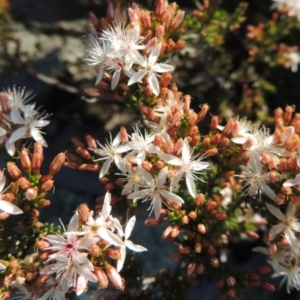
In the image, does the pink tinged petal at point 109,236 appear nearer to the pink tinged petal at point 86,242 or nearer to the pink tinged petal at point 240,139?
the pink tinged petal at point 86,242

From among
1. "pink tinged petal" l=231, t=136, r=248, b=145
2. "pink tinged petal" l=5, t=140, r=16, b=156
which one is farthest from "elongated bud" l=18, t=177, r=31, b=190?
"pink tinged petal" l=231, t=136, r=248, b=145

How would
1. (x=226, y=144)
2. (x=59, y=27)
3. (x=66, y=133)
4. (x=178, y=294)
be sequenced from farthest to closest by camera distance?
1. (x=59, y=27)
2. (x=66, y=133)
3. (x=178, y=294)
4. (x=226, y=144)

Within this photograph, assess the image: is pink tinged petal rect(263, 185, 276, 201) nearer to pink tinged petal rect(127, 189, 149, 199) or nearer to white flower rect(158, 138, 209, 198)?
white flower rect(158, 138, 209, 198)

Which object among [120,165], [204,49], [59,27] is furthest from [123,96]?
[59,27]

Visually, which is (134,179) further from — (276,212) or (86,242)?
(276,212)

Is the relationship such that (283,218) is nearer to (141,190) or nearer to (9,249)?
(141,190)

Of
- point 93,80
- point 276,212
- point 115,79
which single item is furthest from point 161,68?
point 93,80
